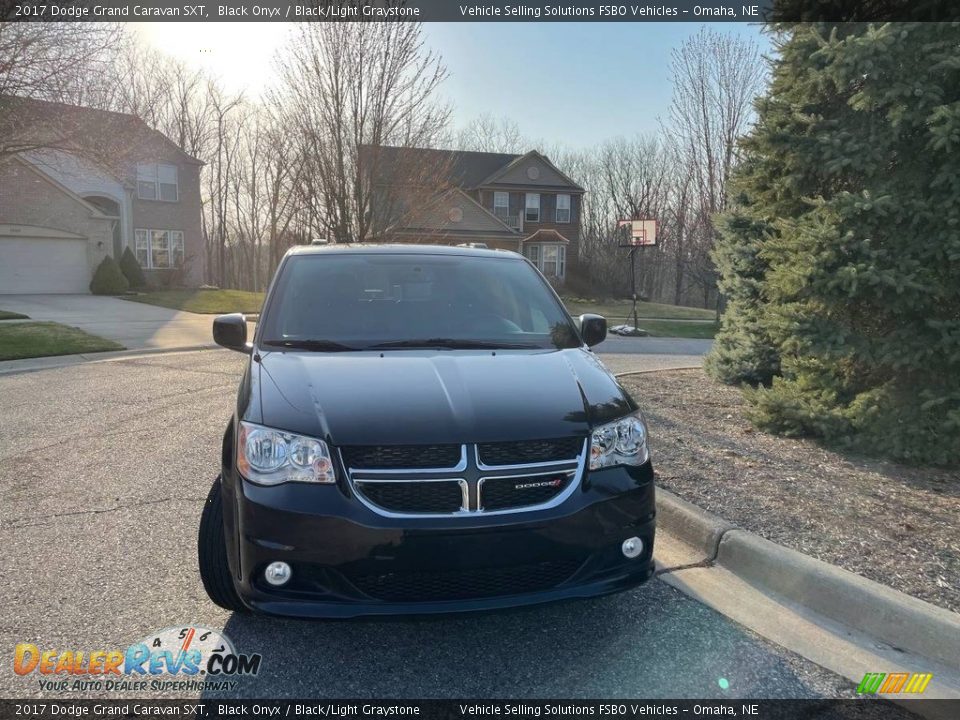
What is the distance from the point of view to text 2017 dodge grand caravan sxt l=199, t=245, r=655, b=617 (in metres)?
2.57

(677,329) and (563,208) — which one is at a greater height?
(563,208)

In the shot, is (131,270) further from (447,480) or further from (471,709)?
(471,709)

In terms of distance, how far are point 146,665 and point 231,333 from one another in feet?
6.00

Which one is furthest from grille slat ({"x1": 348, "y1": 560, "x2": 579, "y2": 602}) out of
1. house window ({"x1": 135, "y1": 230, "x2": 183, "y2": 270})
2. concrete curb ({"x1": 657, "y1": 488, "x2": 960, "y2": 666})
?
house window ({"x1": 135, "y1": 230, "x2": 183, "y2": 270})

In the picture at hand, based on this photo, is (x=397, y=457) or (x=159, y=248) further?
(x=159, y=248)

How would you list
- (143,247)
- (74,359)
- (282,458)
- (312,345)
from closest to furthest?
(282,458)
(312,345)
(74,359)
(143,247)

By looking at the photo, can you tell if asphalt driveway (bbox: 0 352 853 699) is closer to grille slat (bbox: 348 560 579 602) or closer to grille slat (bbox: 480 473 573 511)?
grille slat (bbox: 348 560 579 602)

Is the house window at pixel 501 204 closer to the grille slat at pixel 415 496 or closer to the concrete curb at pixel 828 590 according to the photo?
the concrete curb at pixel 828 590

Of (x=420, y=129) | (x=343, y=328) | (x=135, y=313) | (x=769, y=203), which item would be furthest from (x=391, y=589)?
(x=135, y=313)

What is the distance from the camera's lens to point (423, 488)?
2629mm

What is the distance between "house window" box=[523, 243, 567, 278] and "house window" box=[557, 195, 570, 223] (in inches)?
105

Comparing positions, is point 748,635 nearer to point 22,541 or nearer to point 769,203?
point 22,541

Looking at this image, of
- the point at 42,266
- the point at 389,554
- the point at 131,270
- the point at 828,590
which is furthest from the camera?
the point at 131,270

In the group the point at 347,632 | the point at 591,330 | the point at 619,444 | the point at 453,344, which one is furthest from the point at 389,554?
the point at 591,330
